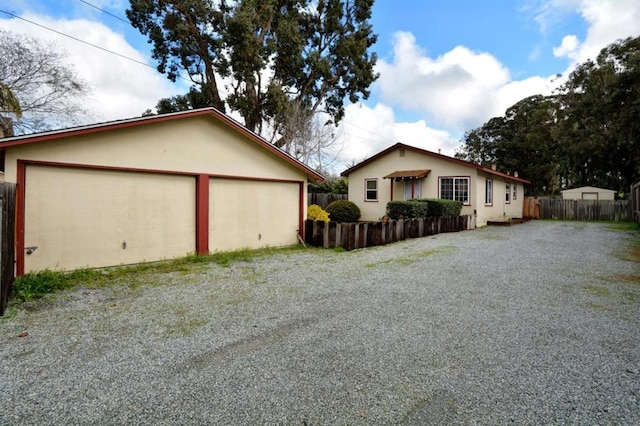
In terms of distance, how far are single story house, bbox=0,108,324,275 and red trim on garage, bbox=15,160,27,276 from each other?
0.02m

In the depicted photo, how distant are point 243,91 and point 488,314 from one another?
2184 centimetres

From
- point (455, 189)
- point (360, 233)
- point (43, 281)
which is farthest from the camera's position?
point (455, 189)

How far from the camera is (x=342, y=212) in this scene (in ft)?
58.0

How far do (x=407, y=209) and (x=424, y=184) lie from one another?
4.77 metres

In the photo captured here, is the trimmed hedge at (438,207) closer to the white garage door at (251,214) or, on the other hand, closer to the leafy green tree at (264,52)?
the white garage door at (251,214)

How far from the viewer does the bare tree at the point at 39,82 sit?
59.6ft

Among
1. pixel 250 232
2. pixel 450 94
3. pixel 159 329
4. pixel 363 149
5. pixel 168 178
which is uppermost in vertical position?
pixel 450 94

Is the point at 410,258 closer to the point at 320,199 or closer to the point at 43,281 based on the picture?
the point at 43,281

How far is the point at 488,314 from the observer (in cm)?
427

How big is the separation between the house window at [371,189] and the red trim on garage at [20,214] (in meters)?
16.3

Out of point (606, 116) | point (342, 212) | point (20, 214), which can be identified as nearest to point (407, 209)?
point (342, 212)

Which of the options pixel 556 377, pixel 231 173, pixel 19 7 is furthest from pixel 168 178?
pixel 19 7

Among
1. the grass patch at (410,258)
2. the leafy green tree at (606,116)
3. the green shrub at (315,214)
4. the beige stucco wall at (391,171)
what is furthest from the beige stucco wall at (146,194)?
the leafy green tree at (606,116)

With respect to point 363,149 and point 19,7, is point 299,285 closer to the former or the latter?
point 19,7
